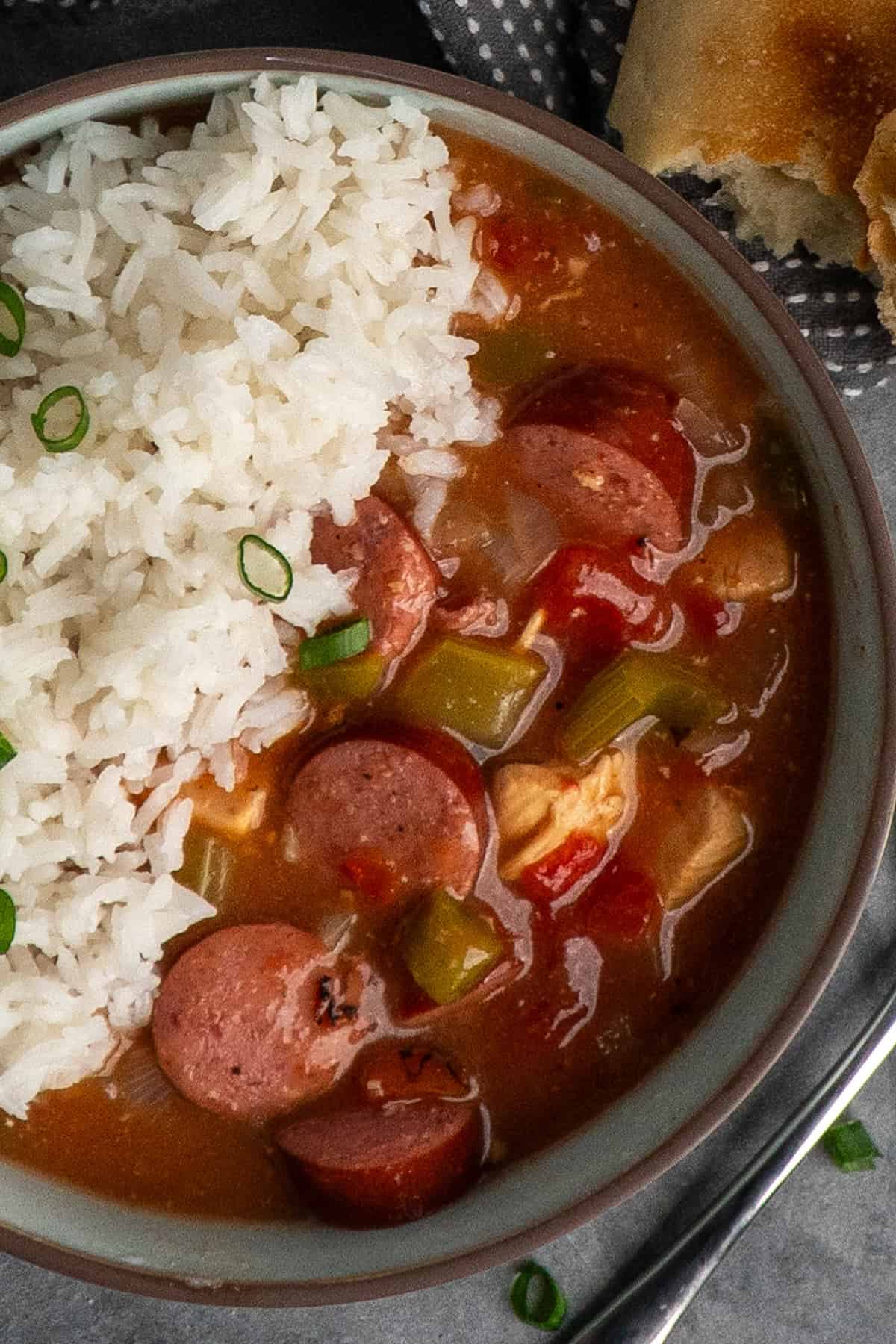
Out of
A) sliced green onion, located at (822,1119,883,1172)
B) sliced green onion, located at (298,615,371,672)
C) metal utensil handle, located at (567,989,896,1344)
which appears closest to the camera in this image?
sliced green onion, located at (298,615,371,672)

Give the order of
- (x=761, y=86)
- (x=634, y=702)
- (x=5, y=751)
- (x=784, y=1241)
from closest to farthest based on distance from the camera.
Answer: (x=5, y=751), (x=634, y=702), (x=761, y=86), (x=784, y=1241)

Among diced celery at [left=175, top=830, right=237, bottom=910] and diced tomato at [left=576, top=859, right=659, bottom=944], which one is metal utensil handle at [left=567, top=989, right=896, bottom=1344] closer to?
diced tomato at [left=576, top=859, right=659, bottom=944]

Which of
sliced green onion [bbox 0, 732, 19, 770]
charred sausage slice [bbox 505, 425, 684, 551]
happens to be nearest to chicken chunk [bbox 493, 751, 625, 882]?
charred sausage slice [bbox 505, 425, 684, 551]

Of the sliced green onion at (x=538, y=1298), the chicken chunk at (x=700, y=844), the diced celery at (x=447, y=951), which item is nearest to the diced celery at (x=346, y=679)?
the diced celery at (x=447, y=951)

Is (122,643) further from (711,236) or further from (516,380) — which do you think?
(711,236)

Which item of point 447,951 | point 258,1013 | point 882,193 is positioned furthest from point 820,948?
point 882,193

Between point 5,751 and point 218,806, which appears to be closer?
point 5,751

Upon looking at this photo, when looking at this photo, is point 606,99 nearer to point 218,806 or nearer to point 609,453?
point 609,453

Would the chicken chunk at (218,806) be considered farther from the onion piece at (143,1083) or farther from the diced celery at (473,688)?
the onion piece at (143,1083)
